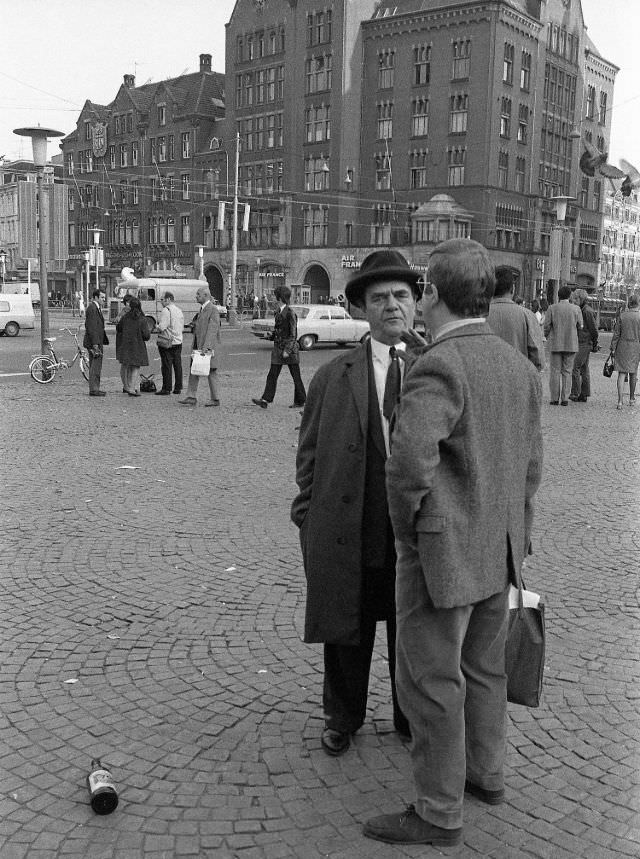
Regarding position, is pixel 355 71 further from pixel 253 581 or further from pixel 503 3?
pixel 253 581

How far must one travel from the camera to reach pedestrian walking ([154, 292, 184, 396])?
1519cm

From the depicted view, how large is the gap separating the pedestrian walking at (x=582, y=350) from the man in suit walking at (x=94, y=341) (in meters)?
8.09

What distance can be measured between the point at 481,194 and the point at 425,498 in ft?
199

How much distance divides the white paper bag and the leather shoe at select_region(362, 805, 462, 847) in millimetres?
11225

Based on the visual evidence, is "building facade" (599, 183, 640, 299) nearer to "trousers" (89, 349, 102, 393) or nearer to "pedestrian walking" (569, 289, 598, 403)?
"pedestrian walking" (569, 289, 598, 403)

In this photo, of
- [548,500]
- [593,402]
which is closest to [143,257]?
[593,402]

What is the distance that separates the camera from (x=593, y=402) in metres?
15.8

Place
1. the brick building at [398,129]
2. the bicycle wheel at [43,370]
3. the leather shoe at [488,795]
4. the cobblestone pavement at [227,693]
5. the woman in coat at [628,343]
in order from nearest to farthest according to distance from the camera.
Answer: the cobblestone pavement at [227,693] → the leather shoe at [488,795] → the woman in coat at [628,343] → the bicycle wheel at [43,370] → the brick building at [398,129]

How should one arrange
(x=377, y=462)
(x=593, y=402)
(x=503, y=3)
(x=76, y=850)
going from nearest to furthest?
(x=76, y=850) → (x=377, y=462) → (x=593, y=402) → (x=503, y=3)

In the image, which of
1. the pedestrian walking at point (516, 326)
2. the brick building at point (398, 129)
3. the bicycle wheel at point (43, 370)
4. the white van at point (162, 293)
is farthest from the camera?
the brick building at point (398, 129)

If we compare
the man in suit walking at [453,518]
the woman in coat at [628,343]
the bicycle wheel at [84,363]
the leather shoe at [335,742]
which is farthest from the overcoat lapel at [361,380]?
the bicycle wheel at [84,363]

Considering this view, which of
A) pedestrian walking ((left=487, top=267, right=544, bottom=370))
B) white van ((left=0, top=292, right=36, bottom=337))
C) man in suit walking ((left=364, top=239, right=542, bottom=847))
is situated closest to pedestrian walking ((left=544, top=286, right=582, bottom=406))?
pedestrian walking ((left=487, top=267, right=544, bottom=370))

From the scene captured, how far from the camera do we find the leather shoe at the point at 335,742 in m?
3.44

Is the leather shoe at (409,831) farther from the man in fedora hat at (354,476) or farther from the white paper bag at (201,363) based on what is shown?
the white paper bag at (201,363)
